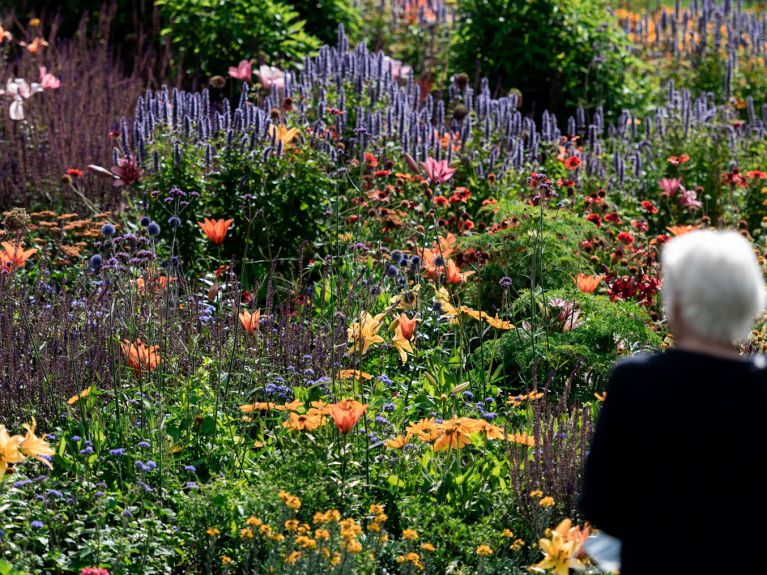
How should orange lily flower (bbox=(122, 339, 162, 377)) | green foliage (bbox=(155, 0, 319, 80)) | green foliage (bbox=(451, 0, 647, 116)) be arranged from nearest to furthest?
orange lily flower (bbox=(122, 339, 162, 377)) < green foliage (bbox=(155, 0, 319, 80)) < green foliage (bbox=(451, 0, 647, 116))

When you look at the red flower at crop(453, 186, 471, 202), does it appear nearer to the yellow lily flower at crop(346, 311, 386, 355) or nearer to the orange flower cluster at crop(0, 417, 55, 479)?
the yellow lily flower at crop(346, 311, 386, 355)

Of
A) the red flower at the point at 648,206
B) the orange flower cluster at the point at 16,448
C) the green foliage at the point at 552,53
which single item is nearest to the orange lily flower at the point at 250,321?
the orange flower cluster at the point at 16,448

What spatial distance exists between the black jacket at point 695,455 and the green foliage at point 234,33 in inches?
247

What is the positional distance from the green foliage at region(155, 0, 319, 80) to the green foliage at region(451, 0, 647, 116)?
1.33 metres

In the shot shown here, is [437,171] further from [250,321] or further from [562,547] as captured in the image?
[562,547]

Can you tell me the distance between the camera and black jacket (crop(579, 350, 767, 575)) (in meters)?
2.03

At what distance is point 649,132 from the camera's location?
7273mm

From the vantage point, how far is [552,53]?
847 cm

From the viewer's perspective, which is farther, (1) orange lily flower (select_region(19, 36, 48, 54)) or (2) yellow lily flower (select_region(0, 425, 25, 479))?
(1) orange lily flower (select_region(19, 36, 48, 54))

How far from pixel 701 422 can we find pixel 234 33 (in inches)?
260

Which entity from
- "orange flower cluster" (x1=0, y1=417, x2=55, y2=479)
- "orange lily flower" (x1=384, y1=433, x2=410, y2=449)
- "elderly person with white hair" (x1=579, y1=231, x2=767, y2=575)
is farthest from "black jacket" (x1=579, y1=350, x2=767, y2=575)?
"orange flower cluster" (x1=0, y1=417, x2=55, y2=479)

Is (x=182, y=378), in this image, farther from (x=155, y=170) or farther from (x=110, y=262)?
(x=155, y=170)

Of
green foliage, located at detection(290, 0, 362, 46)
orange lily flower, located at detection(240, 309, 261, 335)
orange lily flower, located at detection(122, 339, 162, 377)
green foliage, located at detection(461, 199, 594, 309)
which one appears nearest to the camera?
orange lily flower, located at detection(122, 339, 162, 377)

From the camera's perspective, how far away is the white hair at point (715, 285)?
198 centimetres
